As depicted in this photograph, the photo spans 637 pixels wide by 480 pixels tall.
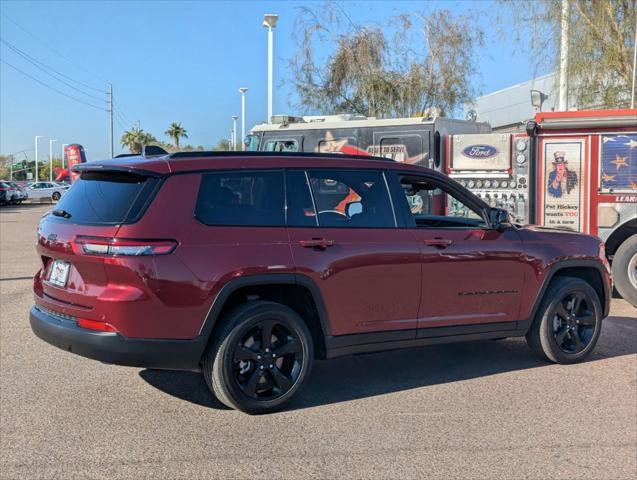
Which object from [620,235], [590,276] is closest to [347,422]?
[590,276]

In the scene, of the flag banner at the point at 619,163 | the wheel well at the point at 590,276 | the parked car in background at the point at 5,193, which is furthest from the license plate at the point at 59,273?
the parked car in background at the point at 5,193

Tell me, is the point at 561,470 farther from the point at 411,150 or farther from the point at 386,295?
Answer: the point at 411,150

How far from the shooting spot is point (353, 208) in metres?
5.24

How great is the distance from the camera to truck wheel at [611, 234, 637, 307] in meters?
8.61

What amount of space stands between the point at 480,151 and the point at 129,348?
6470mm

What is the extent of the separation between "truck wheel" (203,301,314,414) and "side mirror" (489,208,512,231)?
1926mm

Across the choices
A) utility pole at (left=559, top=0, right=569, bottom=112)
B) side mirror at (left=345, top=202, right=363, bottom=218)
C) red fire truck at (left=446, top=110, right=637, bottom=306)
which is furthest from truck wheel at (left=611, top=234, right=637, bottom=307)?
utility pole at (left=559, top=0, right=569, bottom=112)

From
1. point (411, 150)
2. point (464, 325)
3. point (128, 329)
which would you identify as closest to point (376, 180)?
point (464, 325)

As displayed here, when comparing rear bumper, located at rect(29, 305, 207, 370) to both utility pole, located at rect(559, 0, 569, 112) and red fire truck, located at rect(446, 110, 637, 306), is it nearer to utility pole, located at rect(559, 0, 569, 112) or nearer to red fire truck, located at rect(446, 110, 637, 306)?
red fire truck, located at rect(446, 110, 637, 306)

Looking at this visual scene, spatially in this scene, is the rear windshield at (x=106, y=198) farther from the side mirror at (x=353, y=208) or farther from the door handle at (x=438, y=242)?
the door handle at (x=438, y=242)

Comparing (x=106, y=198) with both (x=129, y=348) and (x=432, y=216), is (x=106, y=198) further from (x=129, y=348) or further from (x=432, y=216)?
(x=432, y=216)

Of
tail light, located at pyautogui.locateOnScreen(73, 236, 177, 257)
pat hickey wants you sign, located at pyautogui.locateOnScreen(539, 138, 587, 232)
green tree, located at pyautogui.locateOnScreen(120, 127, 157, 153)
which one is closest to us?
tail light, located at pyautogui.locateOnScreen(73, 236, 177, 257)

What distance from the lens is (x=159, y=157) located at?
4.78 metres

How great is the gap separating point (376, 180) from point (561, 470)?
252cm
